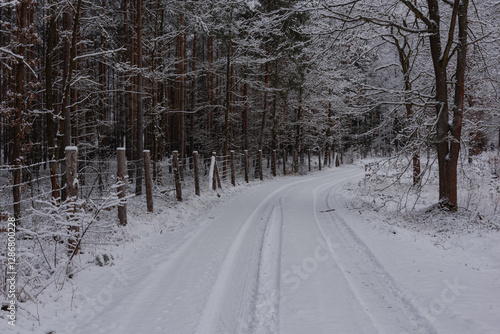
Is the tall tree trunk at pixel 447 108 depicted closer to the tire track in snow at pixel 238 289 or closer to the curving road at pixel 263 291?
the curving road at pixel 263 291

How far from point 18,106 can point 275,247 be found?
731 cm

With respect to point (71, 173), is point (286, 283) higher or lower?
lower

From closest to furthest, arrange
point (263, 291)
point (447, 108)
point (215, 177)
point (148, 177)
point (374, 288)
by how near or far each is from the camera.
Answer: point (263, 291) < point (374, 288) < point (447, 108) < point (148, 177) < point (215, 177)

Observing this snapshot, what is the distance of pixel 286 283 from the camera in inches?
160

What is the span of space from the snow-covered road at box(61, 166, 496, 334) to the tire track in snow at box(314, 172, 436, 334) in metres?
0.01

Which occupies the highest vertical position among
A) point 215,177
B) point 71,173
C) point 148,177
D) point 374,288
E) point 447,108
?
point 447,108

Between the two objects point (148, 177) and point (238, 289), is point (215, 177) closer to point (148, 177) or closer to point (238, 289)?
point (148, 177)

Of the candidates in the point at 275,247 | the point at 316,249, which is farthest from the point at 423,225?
the point at 275,247

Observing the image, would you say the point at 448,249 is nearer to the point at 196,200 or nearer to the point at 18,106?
the point at 196,200

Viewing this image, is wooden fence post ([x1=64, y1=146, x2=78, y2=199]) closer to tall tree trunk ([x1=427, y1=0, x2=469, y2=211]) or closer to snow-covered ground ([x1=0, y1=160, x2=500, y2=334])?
snow-covered ground ([x1=0, y1=160, x2=500, y2=334])

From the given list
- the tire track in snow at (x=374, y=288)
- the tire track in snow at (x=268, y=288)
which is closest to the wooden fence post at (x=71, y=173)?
the tire track in snow at (x=268, y=288)

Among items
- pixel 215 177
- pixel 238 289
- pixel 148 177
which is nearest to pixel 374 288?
Answer: pixel 238 289

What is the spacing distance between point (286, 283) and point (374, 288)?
1178 millimetres

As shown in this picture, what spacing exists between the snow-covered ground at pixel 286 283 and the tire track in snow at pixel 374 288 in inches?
0.6
